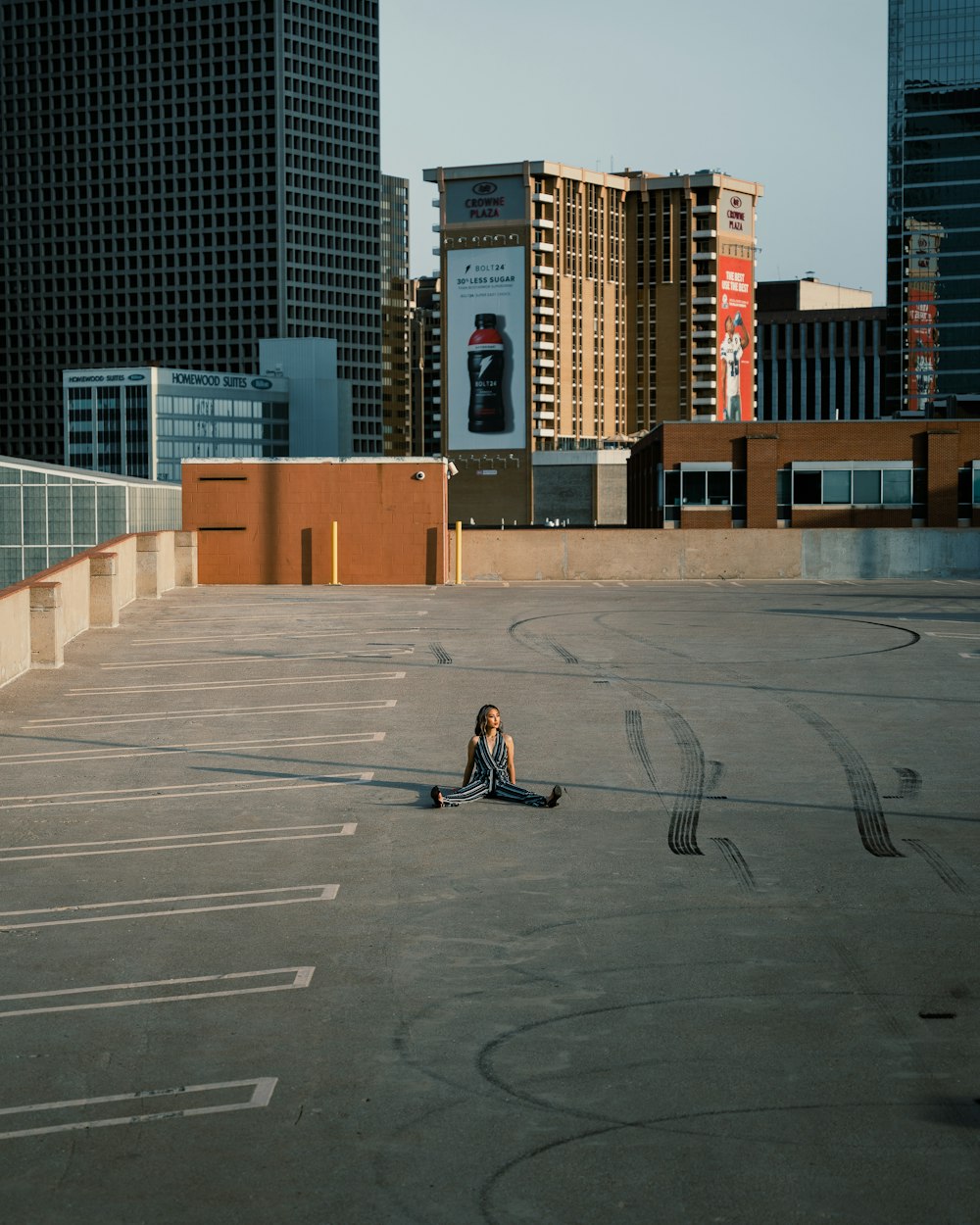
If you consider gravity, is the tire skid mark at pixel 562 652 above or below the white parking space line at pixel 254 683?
above

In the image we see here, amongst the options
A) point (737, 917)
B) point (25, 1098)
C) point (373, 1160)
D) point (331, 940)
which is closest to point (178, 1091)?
point (25, 1098)

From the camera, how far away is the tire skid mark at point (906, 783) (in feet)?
58.2

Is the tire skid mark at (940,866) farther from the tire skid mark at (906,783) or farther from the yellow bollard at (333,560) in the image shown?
the yellow bollard at (333,560)

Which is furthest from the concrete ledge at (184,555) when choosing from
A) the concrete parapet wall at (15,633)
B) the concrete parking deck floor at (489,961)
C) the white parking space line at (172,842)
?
→ the white parking space line at (172,842)

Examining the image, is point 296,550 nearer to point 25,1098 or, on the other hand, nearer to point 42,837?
point 42,837

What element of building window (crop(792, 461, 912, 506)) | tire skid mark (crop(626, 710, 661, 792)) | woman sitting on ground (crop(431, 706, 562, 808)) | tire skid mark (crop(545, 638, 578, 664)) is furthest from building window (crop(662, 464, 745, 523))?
woman sitting on ground (crop(431, 706, 562, 808))

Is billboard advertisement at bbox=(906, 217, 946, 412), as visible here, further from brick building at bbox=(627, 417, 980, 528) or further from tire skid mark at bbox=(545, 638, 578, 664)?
tire skid mark at bbox=(545, 638, 578, 664)

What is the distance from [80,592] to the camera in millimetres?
33594

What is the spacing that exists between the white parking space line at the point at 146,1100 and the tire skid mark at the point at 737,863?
5.72m

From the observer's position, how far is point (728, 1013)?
10438 millimetres

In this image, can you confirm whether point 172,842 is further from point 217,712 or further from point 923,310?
point 923,310

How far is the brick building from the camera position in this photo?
7125 centimetres

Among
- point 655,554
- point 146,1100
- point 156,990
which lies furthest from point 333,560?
point 146,1100

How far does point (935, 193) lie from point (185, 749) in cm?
17281
